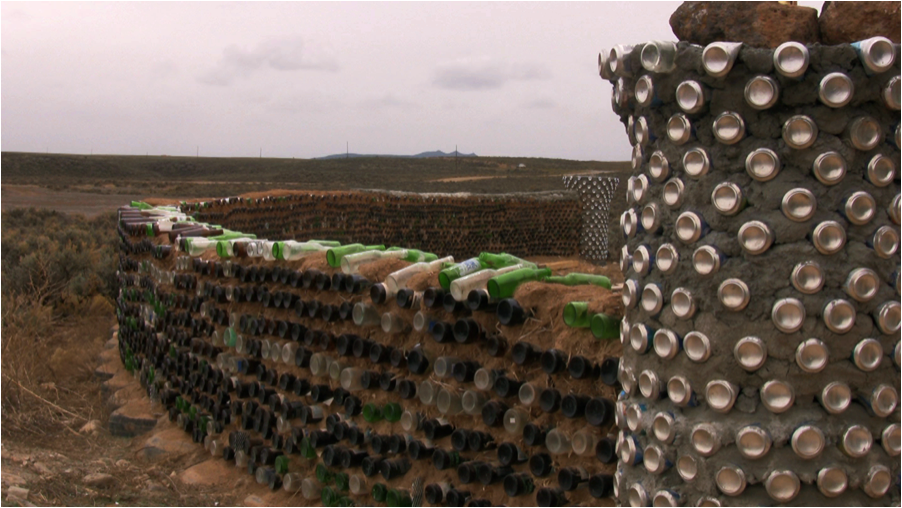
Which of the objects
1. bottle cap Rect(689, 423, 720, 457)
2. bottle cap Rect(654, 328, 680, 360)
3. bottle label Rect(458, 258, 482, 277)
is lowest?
bottle cap Rect(689, 423, 720, 457)

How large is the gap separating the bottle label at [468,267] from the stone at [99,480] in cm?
282

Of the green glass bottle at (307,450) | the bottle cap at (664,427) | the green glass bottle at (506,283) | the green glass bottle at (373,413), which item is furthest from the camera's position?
the green glass bottle at (307,450)

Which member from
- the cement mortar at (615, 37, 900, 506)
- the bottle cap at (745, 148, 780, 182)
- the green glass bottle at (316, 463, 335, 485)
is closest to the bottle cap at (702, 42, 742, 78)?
the cement mortar at (615, 37, 900, 506)

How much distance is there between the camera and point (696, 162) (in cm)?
237

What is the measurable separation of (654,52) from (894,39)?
2.47 feet

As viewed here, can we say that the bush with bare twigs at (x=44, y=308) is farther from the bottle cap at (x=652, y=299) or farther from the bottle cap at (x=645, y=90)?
the bottle cap at (x=645, y=90)

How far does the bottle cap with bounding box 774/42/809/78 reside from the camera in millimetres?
2119

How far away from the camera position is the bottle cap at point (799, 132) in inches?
85.5

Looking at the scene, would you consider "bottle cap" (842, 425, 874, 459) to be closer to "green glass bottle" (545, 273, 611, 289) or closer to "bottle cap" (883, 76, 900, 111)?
"bottle cap" (883, 76, 900, 111)

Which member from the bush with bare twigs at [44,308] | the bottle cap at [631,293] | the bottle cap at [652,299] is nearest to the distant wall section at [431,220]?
the bush with bare twigs at [44,308]

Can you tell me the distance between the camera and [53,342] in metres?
9.31

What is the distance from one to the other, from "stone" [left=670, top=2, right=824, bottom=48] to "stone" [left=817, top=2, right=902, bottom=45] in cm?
6

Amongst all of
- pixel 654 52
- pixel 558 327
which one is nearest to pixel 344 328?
pixel 558 327

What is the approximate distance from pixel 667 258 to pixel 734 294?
253 mm
